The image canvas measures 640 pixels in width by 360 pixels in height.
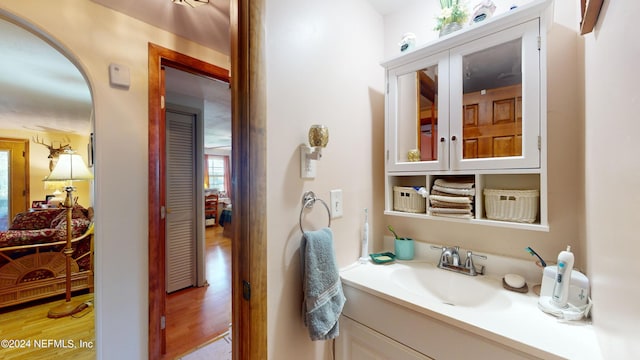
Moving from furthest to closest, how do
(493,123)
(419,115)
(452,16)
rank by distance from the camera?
(419,115)
(452,16)
(493,123)

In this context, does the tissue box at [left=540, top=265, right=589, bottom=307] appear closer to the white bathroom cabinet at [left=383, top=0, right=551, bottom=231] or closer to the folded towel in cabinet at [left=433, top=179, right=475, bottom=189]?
the white bathroom cabinet at [left=383, top=0, right=551, bottom=231]

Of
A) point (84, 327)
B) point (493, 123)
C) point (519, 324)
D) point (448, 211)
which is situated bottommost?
point (84, 327)

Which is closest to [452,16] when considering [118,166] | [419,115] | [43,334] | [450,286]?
[419,115]

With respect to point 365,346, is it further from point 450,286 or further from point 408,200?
point 408,200

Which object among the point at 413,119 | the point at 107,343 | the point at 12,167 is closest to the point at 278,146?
the point at 413,119

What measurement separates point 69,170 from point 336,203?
2497 mm

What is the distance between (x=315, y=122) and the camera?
3.53ft

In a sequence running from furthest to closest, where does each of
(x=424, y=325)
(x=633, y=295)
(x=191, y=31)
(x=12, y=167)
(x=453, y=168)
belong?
(x=12, y=167) → (x=191, y=31) → (x=453, y=168) → (x=424, y=325) → (x=633, y=295)

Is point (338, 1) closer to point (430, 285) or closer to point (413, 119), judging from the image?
point (413, 119)

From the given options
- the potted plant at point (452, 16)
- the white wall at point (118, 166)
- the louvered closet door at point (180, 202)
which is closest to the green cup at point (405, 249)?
the potted plant at point (452, 16)

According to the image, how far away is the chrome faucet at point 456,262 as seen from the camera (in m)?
1.16

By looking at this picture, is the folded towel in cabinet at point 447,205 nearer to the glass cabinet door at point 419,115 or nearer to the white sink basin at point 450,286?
the glass cabinet door at point 419,115

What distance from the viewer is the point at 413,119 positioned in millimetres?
1271

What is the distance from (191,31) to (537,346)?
89.7 inches
